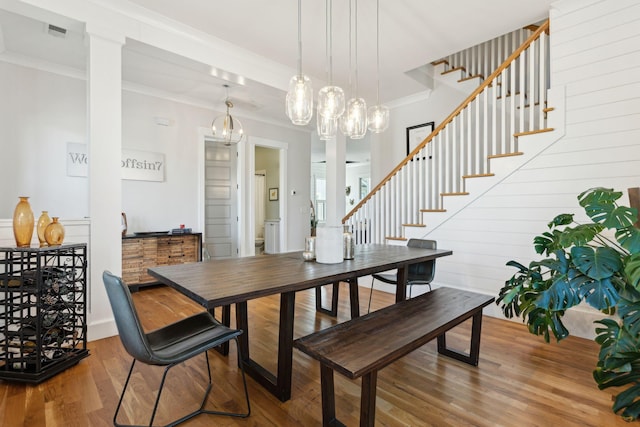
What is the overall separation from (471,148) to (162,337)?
11.8 feet

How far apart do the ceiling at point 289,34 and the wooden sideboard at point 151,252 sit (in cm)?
223

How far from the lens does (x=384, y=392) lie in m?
1.87

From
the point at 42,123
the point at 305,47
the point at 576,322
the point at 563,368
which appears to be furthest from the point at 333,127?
the point at 42,123

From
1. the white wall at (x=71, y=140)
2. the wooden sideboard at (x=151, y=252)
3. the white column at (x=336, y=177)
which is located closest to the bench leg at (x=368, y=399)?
the white wall at (x=71, y=140)

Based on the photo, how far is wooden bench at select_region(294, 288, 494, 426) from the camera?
4.42 feet

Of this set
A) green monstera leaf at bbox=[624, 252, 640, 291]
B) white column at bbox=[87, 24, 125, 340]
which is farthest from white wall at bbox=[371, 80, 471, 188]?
white column at bbox=[87, 24, 125, 340]

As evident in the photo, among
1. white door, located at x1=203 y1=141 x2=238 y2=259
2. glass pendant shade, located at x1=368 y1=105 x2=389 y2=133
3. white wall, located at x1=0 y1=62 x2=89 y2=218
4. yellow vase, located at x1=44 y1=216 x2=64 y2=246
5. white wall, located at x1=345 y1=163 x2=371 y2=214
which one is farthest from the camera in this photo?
white wall, located at x1=345 y1=163 x2=371 y2=214

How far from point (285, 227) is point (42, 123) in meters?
3.98

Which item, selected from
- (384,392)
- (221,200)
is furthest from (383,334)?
(221,200)

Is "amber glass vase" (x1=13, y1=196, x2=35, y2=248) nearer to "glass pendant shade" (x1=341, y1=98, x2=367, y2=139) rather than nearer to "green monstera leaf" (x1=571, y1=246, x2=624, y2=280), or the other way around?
"glass pendant shade" (x1=341, y1=98, x2=367, y2=139)

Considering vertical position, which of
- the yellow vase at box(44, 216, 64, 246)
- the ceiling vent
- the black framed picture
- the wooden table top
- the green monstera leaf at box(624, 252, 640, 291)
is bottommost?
the wooden table top

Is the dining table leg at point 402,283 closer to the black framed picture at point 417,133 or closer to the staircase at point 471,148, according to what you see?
the staircase at point 471,148

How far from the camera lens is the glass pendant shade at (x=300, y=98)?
7.91ft

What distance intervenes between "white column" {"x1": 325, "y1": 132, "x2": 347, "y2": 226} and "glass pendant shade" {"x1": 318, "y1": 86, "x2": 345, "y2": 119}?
2275mm
